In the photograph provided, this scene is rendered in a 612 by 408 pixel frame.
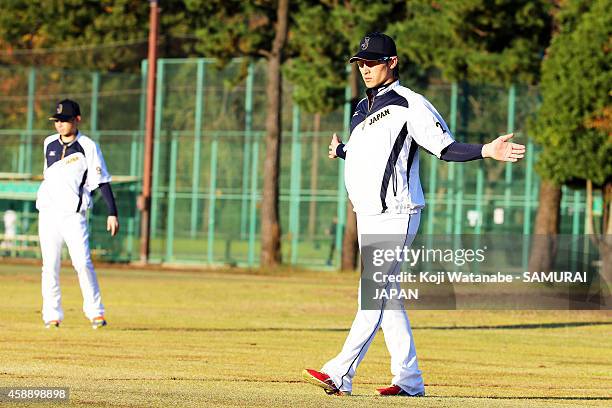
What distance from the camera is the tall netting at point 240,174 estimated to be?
44.2 meters

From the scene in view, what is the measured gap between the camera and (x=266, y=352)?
15641 mm

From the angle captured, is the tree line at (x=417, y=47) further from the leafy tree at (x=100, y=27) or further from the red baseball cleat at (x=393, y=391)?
the red baseball cleat at (x=393, y=391)

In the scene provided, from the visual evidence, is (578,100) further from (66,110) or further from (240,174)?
(240,174)

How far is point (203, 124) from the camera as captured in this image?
48594mm

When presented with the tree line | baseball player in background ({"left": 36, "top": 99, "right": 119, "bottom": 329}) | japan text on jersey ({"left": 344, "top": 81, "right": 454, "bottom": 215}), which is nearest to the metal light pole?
the tree line

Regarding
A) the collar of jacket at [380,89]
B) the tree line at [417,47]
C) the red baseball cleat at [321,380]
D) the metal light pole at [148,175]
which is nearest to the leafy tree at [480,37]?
the tree line at [417,47]

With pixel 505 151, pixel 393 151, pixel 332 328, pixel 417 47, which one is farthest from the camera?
pixel 417 47

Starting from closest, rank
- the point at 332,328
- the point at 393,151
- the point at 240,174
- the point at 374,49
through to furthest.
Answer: the point at 393,151 < the point at 374,49 < the point at 332,328 < the point at 240,174

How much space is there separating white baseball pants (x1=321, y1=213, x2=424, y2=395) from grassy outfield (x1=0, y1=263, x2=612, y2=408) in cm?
19

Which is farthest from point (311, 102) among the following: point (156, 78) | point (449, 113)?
point (156, 78)

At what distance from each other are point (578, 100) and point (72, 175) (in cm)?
1658

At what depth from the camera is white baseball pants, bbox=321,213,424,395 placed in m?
10.6

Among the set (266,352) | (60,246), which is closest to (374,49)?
(266,352)

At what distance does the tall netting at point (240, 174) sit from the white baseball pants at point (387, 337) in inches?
1311
